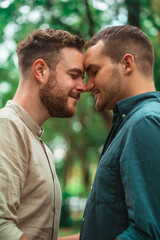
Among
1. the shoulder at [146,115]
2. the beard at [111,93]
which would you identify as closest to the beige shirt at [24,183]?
the beard at [111,93]

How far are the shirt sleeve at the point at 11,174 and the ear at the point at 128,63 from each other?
44.2 inches

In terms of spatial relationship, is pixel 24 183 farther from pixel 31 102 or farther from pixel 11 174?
pixel 31 102

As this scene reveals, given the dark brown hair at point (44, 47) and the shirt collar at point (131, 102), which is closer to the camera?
the shirt collar at point (131, 102)

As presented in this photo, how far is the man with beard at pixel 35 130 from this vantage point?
7.61 ft

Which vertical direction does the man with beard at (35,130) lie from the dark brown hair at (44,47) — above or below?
below

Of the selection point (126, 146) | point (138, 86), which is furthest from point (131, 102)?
point (126, 146)

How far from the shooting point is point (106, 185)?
7.15ft

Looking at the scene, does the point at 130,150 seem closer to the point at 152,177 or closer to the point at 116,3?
the point at 152,177

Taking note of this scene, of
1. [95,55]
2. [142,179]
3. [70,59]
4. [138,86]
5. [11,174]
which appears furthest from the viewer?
[70,59]

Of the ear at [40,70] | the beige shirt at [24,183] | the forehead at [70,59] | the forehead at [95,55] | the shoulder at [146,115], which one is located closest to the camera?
the shoulder at [146,115]

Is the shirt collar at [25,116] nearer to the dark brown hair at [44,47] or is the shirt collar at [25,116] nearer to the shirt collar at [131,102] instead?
the dark brown hair at [44,47]

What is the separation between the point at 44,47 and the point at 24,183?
1.50 metres

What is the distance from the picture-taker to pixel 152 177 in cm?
191

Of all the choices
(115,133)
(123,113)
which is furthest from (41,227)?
(123,113)
